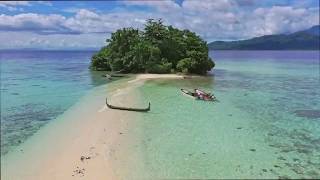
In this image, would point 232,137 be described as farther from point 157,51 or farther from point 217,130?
point 157,51

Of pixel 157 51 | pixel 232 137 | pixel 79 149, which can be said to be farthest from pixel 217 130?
pixel 157 51

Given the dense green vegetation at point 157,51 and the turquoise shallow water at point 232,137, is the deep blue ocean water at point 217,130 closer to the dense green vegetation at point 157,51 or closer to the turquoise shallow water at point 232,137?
the turquoise shallow water at point 232,137

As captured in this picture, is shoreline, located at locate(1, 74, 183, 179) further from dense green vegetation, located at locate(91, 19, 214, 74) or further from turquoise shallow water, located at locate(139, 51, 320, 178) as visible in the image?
dense green vegetation, located at locate(91, 19, 214, 74)

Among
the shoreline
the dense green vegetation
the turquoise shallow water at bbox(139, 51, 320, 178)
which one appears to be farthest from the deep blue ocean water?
the dense green vegetation

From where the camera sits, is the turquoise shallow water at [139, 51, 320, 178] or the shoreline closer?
the shoreline

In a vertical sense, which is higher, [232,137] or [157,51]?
[157,51]

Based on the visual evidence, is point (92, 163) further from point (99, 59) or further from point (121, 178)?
point (99, 59)
